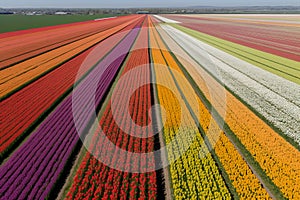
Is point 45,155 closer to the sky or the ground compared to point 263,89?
closer to the sky

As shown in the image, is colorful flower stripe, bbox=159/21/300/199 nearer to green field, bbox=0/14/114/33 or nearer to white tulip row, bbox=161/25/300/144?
white tulip row, bbox=161/25/300/144

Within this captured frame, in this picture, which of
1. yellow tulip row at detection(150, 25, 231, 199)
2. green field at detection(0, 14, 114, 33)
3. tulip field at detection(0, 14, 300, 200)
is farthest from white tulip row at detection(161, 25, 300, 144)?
green field at detection(0, 14, 114, 33)

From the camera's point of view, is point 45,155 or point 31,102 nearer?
point 45,155

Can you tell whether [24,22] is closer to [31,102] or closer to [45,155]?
[31,102]

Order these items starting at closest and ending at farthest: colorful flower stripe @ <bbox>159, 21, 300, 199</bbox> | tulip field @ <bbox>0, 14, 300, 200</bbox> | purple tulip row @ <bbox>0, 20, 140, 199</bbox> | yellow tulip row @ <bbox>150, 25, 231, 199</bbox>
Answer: yellow tulip row @ <bbox>150, 25, 231, 199</bbox>
purple tulip row @ <bbox>0, 20, 140, 199</bbox>
tulip field @ <bbox>0, 14, 300, 200</bbox>
colorful flower stripe @ <bbox>159, 21, 300, 199</bbox>

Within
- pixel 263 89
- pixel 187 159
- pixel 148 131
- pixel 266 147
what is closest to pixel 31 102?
pixel 148 131
